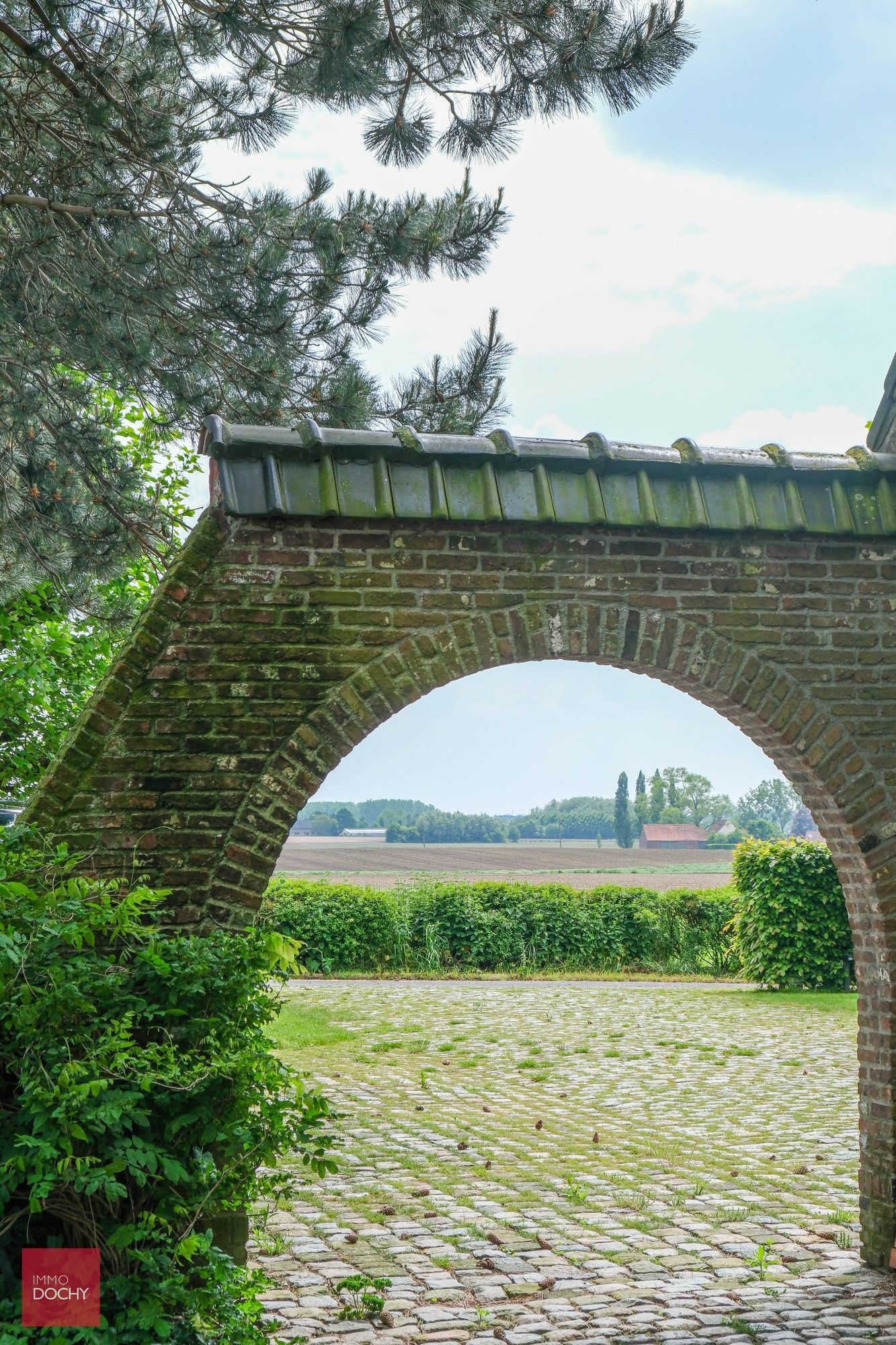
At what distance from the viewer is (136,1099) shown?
4.04 metres

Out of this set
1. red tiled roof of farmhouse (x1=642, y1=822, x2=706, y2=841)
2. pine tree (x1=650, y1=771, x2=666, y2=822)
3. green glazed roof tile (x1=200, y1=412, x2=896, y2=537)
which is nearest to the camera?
green glazed roof tile (x1=200, y1=412, x2=896, y2=537)

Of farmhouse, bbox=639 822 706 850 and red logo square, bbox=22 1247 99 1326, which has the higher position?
red logo square, bbox=22 1247 99 1326

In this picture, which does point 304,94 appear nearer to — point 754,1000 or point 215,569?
point 215,569

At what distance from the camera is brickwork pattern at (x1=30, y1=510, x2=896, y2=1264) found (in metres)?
4.88

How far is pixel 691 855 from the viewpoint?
60.3 m

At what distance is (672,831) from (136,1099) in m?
72.4

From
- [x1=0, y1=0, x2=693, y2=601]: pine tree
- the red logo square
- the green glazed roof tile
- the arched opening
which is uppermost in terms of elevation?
[x1=0, y1=0, x2=693, y2=601]: pine tree

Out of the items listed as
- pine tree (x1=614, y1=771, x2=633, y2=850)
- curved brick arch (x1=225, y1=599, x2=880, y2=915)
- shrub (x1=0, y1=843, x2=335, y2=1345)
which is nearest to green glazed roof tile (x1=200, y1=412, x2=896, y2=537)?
curved brick arch (x1=225, y1=599, x2=880, y2=915)

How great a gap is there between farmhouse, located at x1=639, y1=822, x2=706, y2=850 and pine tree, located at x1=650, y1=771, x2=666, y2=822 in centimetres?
245

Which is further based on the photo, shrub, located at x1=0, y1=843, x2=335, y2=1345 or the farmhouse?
the farmhouse

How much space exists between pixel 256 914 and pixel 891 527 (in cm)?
337

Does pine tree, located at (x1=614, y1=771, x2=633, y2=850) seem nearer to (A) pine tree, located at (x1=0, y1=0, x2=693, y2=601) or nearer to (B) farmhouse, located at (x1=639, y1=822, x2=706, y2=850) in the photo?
(B) farmhouse, located at (x1=639, y1=822, x2=706, y2=850)

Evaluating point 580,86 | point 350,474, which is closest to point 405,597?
point 350,474

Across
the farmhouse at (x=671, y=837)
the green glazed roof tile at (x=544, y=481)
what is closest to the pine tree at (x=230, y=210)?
the green glazed roof tile at (x=544, y=481)
